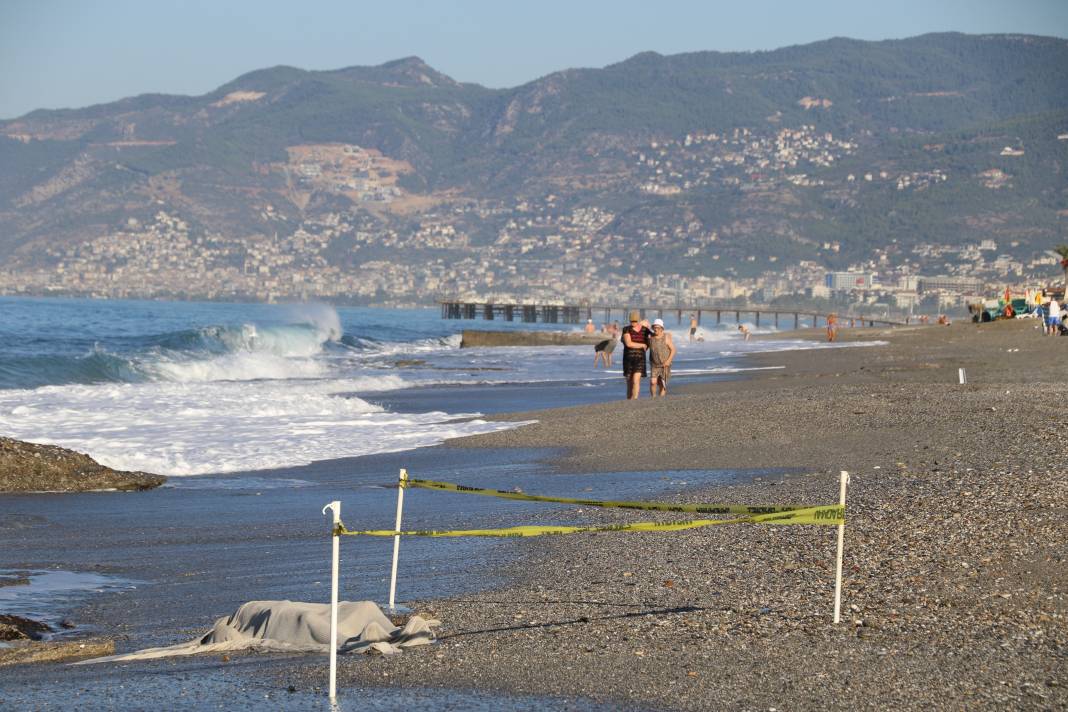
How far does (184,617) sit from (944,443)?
7.76 m

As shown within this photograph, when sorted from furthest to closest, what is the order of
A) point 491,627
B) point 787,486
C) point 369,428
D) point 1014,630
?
point 369,428
point 787,486
point 491,627
point 1014,630

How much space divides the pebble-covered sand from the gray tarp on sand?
0.21 m

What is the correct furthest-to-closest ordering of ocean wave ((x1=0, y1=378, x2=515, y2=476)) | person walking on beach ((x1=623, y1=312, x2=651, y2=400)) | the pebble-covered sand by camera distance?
person walking on beach ((x1=623, y1=312, x2=651, y2=400)), ocean wave ((x1=0, y1=378, x2=515, y2=476)), the pebble-covered sand

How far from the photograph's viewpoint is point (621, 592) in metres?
7.66

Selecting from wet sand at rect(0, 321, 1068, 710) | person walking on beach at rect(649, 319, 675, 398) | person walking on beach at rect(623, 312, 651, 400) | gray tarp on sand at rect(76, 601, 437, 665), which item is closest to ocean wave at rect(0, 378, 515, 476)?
wet sand at rect(0, 321, 1068, 710)

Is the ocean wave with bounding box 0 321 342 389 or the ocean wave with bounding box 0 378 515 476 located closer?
the ocean wave with bounding box 0 378 515 476

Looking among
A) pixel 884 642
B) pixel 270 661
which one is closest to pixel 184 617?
pixel 270 661

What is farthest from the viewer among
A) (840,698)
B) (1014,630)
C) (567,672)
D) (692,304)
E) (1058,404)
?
(692,304)

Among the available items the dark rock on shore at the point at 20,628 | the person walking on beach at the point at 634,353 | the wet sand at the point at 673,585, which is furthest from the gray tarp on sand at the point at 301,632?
the person walking on beach at the point at 634,353

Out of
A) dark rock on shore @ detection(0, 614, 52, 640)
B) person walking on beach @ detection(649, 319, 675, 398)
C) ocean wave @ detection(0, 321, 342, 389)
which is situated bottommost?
ocean wave @ detection(0, 321, 342, 389)

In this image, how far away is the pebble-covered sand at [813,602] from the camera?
585 cm

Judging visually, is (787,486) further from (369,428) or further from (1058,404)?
(369,428)

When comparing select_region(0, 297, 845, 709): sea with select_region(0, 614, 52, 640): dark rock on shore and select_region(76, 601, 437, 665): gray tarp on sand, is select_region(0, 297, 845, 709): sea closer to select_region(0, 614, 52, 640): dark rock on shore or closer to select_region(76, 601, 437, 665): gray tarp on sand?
select_region(0, 614, 52, 640): dark rock on shore

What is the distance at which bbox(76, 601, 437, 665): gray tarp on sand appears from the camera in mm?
6617
